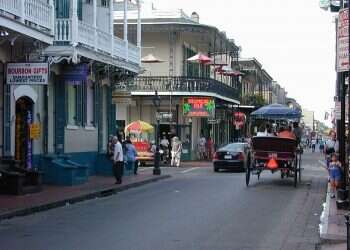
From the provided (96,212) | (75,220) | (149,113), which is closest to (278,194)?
(96,212)

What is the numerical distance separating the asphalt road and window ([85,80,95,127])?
6.76m

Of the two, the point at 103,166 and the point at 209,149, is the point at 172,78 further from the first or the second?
the point at 103,166

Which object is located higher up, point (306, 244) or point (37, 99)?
point (37, 99)

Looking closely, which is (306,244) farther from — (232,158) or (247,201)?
(232,158)

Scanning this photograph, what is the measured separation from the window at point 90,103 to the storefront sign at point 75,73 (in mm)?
3326

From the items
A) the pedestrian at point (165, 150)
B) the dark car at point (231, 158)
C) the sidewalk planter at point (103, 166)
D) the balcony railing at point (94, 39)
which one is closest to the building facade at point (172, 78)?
the pedestrian at point (165, 150)

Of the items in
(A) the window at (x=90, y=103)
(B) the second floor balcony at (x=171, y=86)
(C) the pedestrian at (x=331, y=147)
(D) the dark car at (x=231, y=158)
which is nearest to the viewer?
(C) the pedestrian at (x=331, y=147)

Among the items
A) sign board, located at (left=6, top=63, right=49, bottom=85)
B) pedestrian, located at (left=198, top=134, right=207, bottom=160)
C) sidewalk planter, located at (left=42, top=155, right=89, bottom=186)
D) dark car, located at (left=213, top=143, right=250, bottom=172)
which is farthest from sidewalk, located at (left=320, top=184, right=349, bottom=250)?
pedestrian, located at (left=198, top=134, right=207, bottom=160)

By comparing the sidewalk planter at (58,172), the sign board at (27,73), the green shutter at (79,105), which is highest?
the sign board at (27,73)

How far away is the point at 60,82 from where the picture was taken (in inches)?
941

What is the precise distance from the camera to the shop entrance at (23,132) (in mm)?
21141

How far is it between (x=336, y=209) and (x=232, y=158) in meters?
17.5

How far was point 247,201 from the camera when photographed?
58.8 feet

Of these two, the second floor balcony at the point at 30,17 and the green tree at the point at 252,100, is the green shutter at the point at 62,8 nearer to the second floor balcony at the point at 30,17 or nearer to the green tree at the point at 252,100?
the second floor balcony at the point at 30,17
